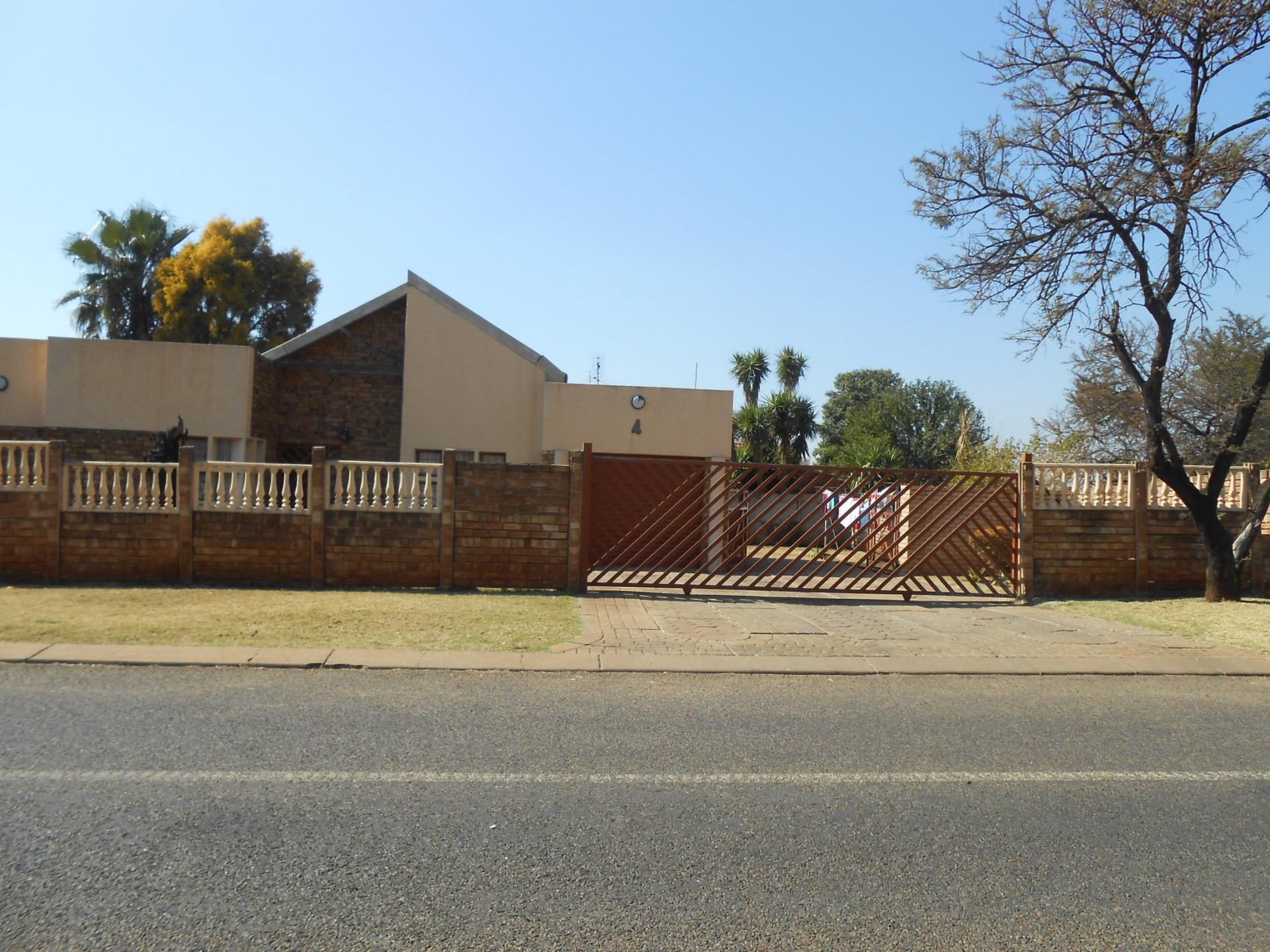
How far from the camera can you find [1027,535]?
1310 centimetres

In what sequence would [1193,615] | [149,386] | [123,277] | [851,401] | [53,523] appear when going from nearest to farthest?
[1193,615] < [53,523] < [149,386] < [123,277] < [851,401]

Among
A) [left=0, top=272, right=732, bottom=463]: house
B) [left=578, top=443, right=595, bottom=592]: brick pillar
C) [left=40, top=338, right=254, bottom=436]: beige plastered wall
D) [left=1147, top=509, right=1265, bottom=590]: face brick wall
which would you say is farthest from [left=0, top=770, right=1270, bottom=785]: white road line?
[left=40, top=338, right=254, bottom=436]: beige plastered wall

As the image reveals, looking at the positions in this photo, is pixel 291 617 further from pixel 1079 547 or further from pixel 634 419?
pixel 634 419

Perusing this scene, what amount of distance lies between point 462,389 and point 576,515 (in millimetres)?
8539

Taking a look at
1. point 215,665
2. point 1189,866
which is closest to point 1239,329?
point 1189,866

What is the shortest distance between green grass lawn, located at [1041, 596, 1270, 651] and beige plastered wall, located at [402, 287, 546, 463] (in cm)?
→ 1139

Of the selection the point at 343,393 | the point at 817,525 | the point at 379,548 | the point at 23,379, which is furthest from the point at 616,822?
the point at 23,379

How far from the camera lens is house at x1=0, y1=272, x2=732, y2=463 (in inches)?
751

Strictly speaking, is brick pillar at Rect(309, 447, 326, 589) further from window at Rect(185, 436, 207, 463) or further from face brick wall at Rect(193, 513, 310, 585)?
window at Rect(185, 436, 207, 463)

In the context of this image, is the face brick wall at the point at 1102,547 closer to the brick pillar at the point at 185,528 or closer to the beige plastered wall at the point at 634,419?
the beige plastered wall at the point at 634,419

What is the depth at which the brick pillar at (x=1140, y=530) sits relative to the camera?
13.1 meters

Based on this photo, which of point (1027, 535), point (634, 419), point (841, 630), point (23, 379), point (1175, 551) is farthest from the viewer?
point (634, 419)

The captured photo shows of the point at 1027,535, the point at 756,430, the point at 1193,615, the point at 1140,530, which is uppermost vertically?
the point at 756,430

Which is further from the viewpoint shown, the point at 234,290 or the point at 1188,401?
the point at 234,290
